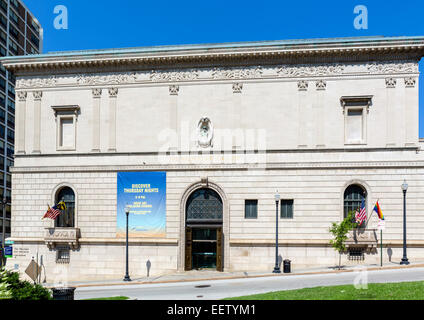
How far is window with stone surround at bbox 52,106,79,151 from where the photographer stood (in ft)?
104

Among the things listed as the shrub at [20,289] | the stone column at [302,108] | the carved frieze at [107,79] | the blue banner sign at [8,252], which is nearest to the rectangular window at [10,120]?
the carved frieze at [107,79]

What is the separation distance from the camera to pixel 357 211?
27516 mm

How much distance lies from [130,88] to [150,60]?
2617 mm

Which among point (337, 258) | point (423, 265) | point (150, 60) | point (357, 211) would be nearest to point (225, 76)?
point (150, 60)

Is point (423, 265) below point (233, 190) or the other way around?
below

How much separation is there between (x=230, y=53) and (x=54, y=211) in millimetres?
17204

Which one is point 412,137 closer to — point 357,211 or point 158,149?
point 357,211

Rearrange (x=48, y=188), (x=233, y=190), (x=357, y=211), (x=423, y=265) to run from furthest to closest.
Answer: (x=48, y=188), (x=233, y=190), (x=357, y=211), (x=423, y=265)

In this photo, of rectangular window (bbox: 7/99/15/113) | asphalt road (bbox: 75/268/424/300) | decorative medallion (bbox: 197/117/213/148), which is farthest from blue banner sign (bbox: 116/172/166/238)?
rectangular window (bbox: 7/99/15/113)

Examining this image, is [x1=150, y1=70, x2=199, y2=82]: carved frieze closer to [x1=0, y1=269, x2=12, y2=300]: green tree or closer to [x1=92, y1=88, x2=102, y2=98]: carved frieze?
[x1=92, y1=88, x2=102, y2=98]: carved frieze

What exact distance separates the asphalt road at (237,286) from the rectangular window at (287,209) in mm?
5142

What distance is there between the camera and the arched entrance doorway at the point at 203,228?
29672 mm

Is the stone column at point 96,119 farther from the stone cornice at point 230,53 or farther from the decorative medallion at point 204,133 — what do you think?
the decorative medallion at point 204,133

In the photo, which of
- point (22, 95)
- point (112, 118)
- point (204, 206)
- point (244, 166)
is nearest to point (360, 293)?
point (244, 166)
